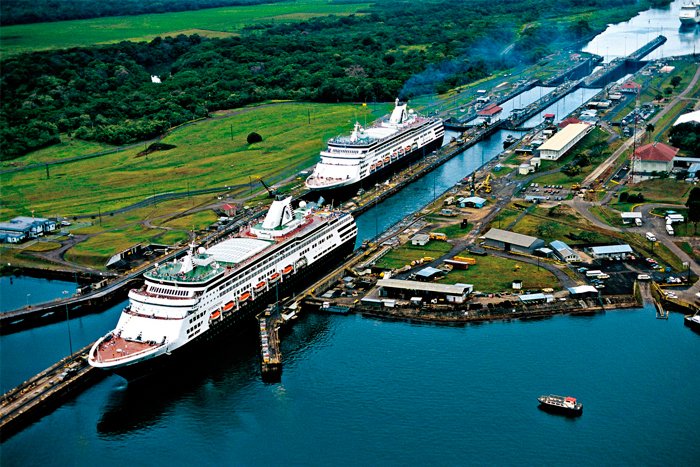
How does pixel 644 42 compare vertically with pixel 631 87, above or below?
above

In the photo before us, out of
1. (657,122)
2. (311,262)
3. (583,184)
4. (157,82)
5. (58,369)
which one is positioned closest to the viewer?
(58,369)

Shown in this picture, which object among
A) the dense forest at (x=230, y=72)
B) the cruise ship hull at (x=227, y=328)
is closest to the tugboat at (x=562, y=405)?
the cruise ship hull at (x=227, y=328)

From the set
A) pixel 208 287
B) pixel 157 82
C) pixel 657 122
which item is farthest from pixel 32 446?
pixel 157 82

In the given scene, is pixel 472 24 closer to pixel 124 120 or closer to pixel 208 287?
pixel 124 120

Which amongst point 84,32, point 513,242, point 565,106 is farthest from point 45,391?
point 84,32

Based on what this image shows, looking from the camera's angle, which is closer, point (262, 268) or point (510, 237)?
point (262, 268)

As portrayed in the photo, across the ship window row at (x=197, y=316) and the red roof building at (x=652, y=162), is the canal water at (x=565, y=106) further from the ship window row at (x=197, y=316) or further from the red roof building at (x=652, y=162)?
the ship window row at (x=197, y=316)

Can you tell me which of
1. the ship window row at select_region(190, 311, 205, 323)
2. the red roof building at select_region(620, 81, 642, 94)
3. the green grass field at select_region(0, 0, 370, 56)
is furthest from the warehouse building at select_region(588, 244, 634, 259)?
the green grass field at select_region(0, 0, 370, 56)

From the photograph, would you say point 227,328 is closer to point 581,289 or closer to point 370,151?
point 581,289
